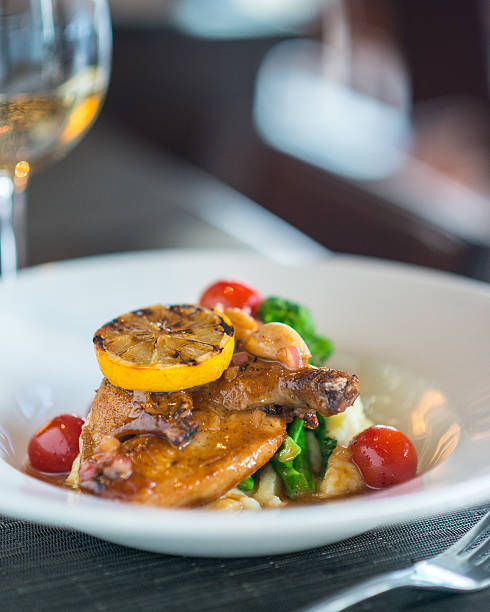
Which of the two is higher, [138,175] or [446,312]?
[446,312]

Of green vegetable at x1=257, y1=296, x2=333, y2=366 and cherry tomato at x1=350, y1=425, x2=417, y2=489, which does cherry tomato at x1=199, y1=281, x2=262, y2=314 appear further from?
cherry tomato at x1=350, y1=425, x2=417, y2=489

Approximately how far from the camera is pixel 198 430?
1764mm

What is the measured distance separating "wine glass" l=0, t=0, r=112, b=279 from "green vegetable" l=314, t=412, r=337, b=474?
1289 mm

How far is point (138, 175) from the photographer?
15.9ft

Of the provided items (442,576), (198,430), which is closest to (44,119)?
(198,430)

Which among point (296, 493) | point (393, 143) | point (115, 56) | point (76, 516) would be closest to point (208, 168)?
point (115, 56)

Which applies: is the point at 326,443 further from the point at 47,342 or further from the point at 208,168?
the point at 208,168

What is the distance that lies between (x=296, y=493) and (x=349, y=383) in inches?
14.5

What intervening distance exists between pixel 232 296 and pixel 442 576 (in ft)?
4.15

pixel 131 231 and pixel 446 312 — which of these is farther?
pixel 131 231

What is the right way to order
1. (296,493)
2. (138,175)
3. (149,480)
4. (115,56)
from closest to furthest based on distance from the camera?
(149,480) → (296,493) → (138,175) → (115,56)

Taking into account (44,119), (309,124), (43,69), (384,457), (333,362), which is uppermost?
(43,69)

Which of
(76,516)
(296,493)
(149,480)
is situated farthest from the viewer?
(296,493)

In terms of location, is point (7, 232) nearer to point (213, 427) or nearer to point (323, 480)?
point (213, 427)
